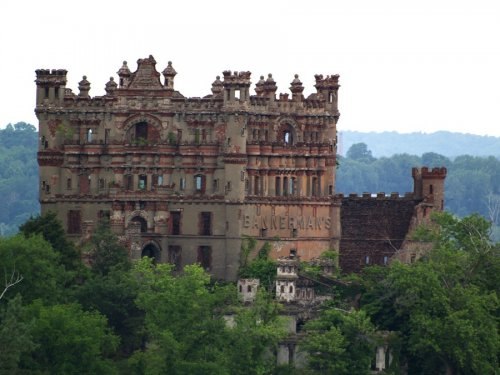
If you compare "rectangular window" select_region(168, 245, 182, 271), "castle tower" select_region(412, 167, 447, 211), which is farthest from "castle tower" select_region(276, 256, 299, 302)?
"castle tower" select_region(412, 167, 447, 211)

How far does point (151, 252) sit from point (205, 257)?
2990mm

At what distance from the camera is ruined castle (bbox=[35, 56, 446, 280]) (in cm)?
14612

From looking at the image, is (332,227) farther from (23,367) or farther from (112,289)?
(23,367)

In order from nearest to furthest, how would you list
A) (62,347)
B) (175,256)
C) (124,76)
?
(62,347) < (175,256) < (124,76)

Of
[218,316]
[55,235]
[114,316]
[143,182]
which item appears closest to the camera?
[218,316]

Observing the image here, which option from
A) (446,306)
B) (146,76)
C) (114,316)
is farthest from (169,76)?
(446,306)

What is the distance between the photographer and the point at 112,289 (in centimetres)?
13725

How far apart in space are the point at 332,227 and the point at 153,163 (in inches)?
424

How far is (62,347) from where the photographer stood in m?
127

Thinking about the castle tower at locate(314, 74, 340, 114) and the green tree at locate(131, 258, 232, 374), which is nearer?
the green tree at locate(131, 258, 232, 374)

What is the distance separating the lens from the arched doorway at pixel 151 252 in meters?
147

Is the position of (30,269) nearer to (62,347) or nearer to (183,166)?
(62,347)

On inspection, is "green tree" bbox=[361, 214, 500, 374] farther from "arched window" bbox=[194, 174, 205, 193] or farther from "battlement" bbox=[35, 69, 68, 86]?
"battlement" bbox=[35, 69, 68, 86]

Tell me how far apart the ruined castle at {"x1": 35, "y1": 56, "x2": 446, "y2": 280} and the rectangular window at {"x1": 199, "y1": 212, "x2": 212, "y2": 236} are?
0.17 ft
